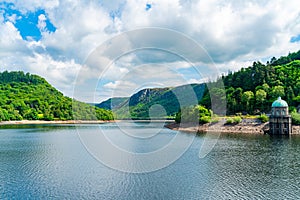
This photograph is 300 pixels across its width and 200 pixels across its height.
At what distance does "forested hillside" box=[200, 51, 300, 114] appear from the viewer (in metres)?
115

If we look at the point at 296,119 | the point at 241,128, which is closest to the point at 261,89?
the point at 241,128

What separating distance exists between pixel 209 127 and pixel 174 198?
76.5m

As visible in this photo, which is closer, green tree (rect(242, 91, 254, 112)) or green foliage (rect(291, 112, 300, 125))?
green foliage (rect(291, 112, 300, 125))

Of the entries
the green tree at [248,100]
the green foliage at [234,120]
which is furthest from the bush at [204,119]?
the green tree at [248,100]

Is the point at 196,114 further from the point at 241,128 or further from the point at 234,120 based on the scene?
→ the point at 241,128

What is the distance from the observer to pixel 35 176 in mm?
35562

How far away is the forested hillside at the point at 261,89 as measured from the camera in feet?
379

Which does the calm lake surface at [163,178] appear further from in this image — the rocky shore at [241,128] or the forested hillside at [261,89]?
the forested hillside at [261,89]

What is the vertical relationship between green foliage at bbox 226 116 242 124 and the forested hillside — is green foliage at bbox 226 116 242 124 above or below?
below

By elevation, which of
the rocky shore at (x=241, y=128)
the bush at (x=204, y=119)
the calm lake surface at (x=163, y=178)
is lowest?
the calm lake surface at (x=163, y=178)

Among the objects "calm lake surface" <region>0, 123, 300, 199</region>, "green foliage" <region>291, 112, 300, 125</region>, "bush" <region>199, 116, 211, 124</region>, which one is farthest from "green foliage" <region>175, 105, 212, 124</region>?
"calm lake surface" <region>0, 123, 300, 199</region>

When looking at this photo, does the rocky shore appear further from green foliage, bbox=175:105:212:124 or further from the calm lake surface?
the calm lake surface

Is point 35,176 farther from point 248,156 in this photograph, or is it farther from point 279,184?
point 248,156

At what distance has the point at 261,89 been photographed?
12356 cm
